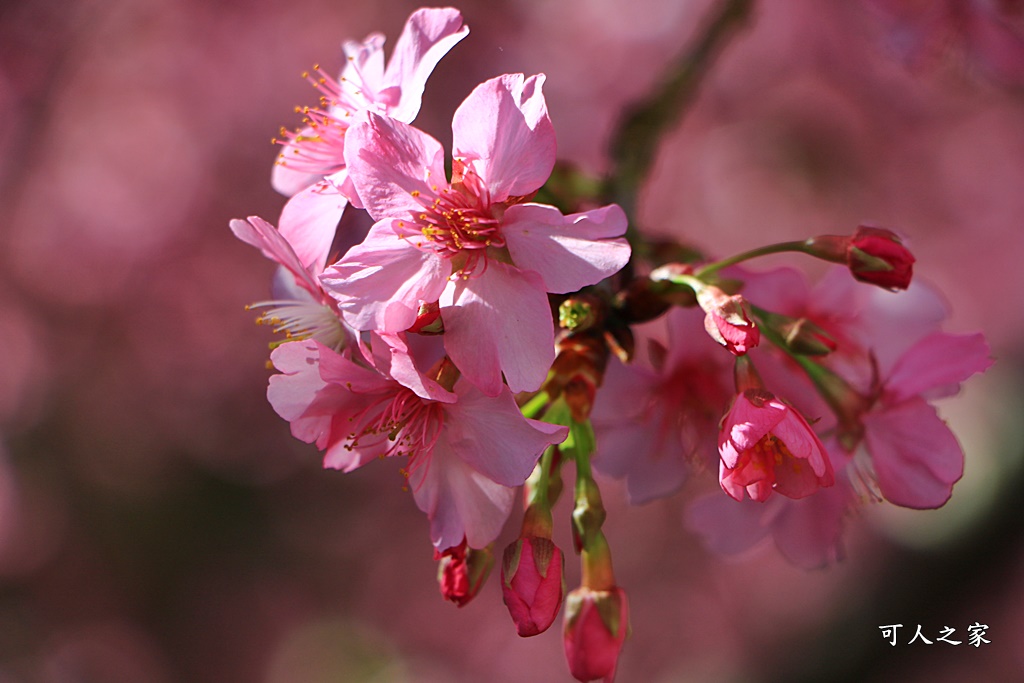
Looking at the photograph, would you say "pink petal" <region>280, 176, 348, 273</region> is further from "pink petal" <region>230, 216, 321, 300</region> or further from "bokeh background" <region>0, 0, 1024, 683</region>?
"bokeh background" <region>0, 0, 1024, 683</region>

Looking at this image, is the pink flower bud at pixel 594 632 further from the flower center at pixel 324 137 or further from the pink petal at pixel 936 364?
the flower center at pixel 324 137

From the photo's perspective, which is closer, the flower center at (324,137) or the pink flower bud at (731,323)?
the pink flower bud at (731,323)

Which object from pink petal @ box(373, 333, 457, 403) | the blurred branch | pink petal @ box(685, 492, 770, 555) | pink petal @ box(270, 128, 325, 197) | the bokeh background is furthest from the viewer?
the bokeh background

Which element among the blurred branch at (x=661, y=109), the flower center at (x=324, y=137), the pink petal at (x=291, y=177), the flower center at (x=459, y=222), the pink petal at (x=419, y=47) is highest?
the pink petal at (x=419, y=47)

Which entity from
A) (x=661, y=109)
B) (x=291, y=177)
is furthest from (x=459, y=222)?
(x=661, y=109)

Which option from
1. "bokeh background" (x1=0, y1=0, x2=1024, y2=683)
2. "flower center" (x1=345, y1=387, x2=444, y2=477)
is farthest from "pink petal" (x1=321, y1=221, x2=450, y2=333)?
"bokeh background" (x1=0, y1=0, x2=1024, y2=683)

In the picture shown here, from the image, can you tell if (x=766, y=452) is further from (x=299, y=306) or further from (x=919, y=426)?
(x=299, y=306)

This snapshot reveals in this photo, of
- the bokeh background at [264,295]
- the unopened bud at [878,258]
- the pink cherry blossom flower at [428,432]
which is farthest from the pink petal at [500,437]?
the bokeh background at [264,295]
